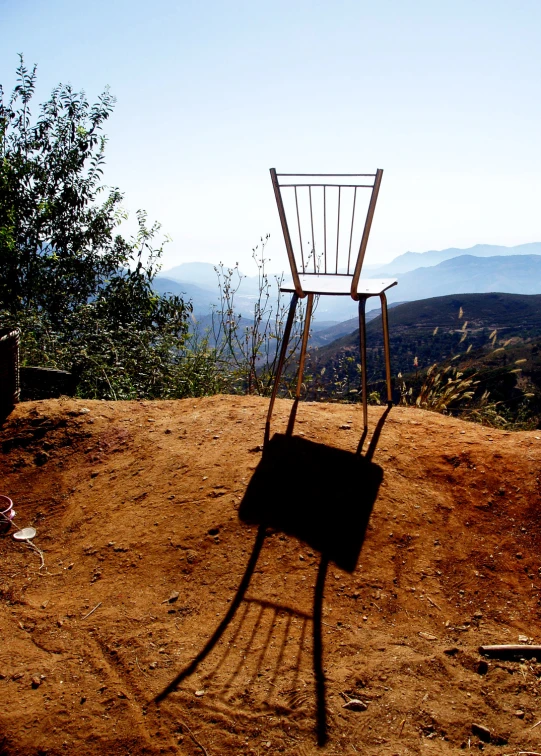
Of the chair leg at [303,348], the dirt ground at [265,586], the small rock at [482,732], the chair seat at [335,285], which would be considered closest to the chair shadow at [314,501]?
the dirt ground at [265,586]

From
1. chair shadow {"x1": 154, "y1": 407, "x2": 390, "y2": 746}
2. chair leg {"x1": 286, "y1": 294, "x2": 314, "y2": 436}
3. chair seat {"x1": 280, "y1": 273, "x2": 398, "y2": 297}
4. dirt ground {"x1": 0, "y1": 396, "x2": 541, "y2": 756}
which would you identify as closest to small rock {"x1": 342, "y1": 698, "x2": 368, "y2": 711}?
dirt ground {"x1": 0, "y1": 396, "x2": 541, "y2": 756}

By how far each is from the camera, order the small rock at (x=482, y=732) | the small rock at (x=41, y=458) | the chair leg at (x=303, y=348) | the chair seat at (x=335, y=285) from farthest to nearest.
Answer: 1. the small rock at (x=41, y=458)
2. the chair leg at (x=303, y=348)
3. the chair seat at (x=335, y=285)
4. the small rock at (x=482, y=732)

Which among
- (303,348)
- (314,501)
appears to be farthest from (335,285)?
(314,501)

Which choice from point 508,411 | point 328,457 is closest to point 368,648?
point 328,457

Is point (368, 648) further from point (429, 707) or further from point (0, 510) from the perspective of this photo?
point (0, 510)

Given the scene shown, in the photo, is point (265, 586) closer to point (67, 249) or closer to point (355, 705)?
point (355, 705)

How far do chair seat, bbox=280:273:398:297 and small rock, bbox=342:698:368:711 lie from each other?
1697mm

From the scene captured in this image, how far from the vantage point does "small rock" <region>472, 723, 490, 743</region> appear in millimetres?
1354

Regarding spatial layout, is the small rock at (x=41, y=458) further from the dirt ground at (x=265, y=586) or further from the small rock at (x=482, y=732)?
the small rock at (x=482, y=732)

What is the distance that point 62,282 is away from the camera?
6.62m

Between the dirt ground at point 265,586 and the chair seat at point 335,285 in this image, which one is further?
the chair seat at point 335,285

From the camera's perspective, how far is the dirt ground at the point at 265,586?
142 centimetres

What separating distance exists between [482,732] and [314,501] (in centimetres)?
115

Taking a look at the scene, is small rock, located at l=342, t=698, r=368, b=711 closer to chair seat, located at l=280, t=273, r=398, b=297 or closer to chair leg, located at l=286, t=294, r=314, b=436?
chair leg, located at l=286, t=294, r=314, b=436
